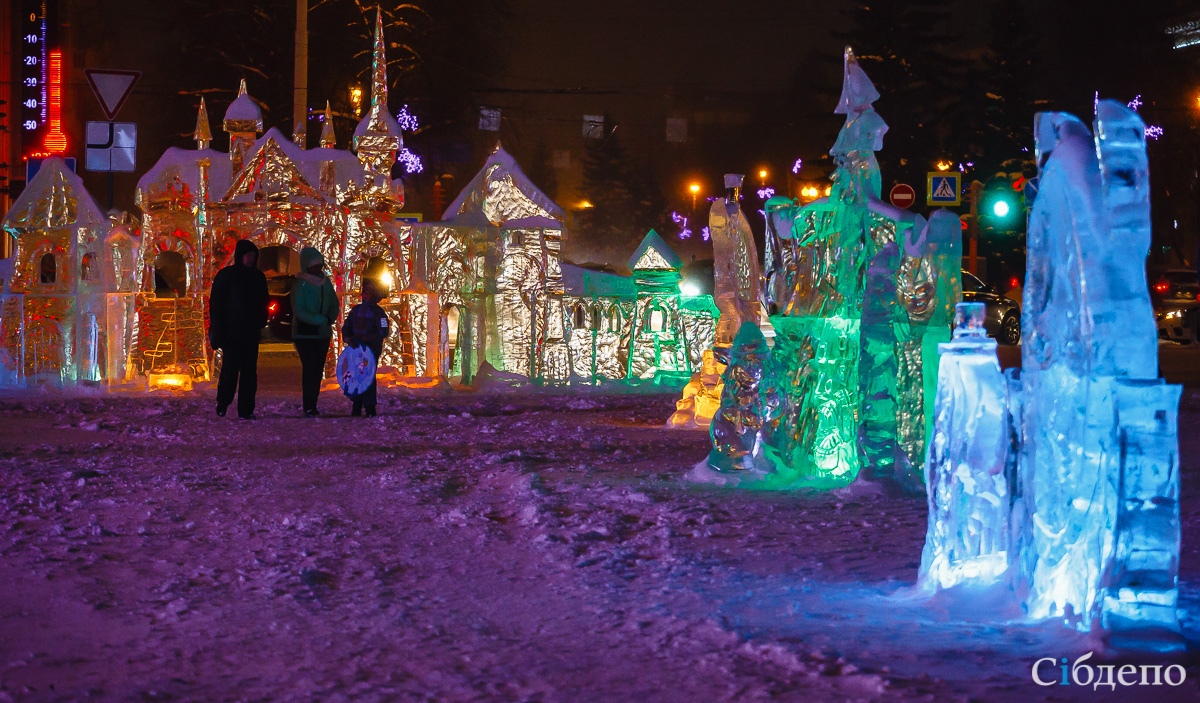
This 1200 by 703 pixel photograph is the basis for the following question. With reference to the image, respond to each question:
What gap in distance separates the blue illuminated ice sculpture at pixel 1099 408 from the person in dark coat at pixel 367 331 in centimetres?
998

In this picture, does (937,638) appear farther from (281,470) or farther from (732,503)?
(281,470)

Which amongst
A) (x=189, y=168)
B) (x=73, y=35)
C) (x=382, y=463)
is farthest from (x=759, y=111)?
(x=382, y=463)

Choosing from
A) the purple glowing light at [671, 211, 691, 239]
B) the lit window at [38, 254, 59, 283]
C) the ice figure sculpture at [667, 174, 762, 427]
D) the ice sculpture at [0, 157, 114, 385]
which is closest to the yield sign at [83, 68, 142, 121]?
the ice sculpture at [0, 157, 114, 385]

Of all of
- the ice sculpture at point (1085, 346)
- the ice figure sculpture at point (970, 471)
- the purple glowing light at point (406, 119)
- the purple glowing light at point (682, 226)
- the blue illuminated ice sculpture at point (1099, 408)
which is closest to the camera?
the blue illuminated ice sculpture at point (1099, 408)

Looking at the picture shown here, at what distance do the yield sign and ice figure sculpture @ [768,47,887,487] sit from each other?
10.1 meters

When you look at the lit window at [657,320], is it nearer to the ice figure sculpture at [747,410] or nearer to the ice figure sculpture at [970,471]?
the ice figure sculpture at [747,410]

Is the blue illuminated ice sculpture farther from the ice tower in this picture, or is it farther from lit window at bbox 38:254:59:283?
lit window at bbox 38:254:59:283

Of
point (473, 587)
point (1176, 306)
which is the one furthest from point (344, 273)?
point (1176, 306)

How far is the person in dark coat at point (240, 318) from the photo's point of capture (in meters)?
14.0

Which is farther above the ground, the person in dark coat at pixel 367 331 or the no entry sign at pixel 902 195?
the no entry sign at pixel 902 195

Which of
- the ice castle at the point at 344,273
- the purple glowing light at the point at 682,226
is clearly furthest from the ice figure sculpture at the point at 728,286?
the purple glowing light at the point at 682,226

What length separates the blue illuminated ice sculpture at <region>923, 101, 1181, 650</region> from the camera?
→ 4.80m

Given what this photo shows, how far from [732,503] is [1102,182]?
4.13m

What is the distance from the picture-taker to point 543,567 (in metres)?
6.69
